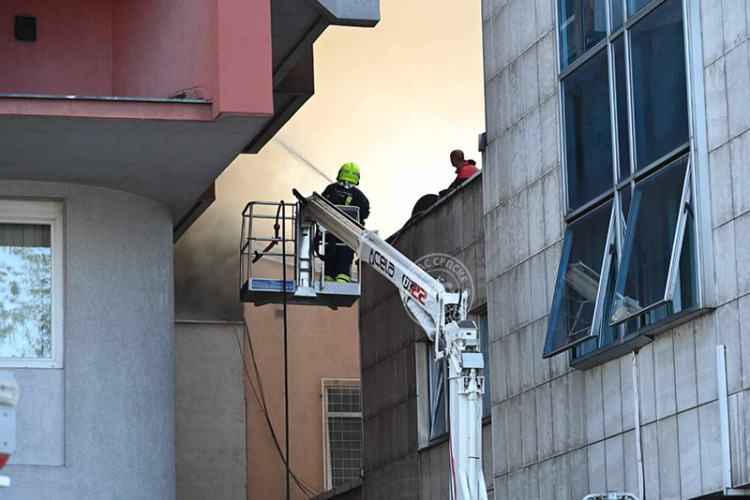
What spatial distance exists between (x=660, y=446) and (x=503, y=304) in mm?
4550

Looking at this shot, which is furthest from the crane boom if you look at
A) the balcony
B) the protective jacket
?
the protective jacket

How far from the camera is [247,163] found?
110ft

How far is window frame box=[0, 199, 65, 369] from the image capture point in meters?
19.5

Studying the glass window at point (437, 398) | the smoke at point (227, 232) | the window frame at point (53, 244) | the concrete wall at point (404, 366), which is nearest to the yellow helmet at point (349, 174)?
the concrete wall at point (404, 366)

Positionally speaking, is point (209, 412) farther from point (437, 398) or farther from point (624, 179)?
point (624, 179)

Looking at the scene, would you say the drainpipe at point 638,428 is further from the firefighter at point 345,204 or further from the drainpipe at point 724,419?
the firefighter at point 345,204

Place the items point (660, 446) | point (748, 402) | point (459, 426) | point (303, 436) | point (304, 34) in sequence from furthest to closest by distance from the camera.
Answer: point (303, 436) < point (304, 34) < point (459, 426) < point (660, 446) < point (748, 402)

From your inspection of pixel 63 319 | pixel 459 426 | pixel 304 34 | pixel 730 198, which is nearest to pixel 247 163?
pixel 304 34

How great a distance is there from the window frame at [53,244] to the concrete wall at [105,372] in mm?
83

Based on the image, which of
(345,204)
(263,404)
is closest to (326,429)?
(263,404)

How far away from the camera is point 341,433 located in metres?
33.1

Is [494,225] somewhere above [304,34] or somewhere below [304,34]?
below

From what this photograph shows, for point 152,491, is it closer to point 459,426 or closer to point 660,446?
point 459,426

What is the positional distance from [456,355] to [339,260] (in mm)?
7035
